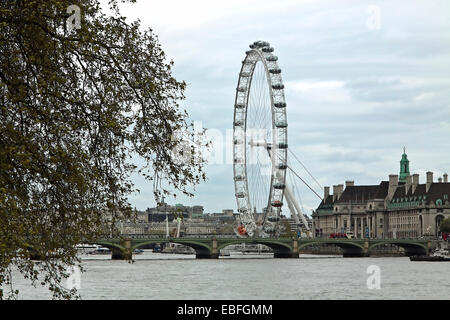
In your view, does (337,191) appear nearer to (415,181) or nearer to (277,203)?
(415,181)

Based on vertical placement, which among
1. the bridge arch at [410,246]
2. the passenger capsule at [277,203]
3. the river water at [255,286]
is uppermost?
the passenger capsule at [277,203]

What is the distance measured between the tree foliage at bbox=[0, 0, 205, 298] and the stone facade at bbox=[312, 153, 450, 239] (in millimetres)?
140095

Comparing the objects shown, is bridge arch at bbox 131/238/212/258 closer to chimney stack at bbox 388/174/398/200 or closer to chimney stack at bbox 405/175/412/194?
chimney stack at bbox 405/175/412/194

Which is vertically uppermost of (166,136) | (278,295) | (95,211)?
(166,136)

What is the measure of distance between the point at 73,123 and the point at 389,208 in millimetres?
153148

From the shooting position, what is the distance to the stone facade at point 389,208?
5910 inches

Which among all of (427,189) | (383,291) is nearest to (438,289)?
(383,291)

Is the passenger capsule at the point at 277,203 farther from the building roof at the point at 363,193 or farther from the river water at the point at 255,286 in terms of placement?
the building roof at the point at 363,193

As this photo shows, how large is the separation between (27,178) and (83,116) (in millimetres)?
1129

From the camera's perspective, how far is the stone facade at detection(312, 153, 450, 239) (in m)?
150

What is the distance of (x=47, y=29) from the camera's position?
1107 cm

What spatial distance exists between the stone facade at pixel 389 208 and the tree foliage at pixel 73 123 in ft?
460

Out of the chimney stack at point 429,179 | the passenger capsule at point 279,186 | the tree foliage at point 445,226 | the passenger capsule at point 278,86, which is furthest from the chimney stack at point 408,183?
the passenger capsule at point 278,86
